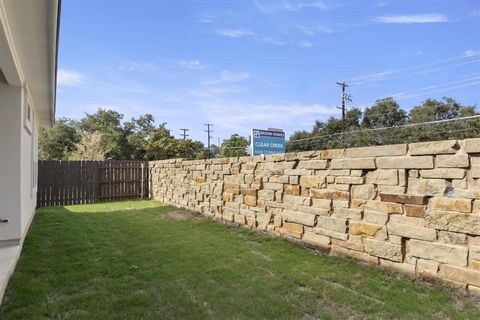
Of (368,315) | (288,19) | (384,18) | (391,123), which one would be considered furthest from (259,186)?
(391,123)

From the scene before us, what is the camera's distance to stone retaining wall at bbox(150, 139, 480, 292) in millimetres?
2748

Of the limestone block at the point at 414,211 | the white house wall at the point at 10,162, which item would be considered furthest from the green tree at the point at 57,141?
the limestone block at the point at 414,211

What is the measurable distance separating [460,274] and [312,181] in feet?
6.59

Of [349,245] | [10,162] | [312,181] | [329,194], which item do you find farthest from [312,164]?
[10,162]

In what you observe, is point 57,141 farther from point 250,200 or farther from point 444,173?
point 444,173

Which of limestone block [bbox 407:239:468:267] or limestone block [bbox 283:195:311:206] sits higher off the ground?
limestone block [bbox 283:195:311:206]

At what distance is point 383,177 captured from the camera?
345 cm

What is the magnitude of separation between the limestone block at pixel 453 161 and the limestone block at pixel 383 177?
1.49 ft

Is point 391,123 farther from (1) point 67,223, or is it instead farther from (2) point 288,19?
(1) point 67,223

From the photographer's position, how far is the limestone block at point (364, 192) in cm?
355

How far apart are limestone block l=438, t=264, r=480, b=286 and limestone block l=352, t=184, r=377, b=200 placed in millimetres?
962

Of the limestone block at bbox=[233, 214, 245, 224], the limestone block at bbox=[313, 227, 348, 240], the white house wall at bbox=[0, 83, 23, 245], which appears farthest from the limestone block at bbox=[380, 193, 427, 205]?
the white house wall at bbox=[0, 83, 23, 245]

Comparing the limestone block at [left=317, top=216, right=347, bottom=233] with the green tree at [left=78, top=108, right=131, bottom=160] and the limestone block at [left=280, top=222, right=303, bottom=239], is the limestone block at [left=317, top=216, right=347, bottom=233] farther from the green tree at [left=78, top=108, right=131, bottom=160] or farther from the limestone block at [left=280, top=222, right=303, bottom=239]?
the green tree at [left=78, top=108, right=131, bottom=160]

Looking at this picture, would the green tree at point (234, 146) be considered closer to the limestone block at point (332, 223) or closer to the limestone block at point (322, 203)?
the limestone block at point (322, 203)
